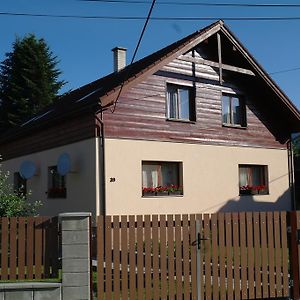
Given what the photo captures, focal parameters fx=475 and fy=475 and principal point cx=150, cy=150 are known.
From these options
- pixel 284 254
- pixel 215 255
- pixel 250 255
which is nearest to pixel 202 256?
pixel 215 255

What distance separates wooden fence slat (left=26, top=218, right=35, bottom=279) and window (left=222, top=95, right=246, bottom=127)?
36.6ft

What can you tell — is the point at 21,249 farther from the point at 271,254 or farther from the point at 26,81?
the point at 26,81

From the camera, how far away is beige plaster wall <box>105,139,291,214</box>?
13711 mm

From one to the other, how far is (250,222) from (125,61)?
44.5 feet

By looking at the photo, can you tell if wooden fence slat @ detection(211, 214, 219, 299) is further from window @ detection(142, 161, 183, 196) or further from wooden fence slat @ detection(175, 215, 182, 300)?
window @ detection(142, 161, 183, 196)

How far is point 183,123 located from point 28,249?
31.1ft

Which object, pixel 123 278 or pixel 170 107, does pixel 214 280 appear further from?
pixel 170 107

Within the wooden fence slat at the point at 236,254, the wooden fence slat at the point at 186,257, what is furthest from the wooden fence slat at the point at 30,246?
the wooden fence slat at the point at 236,254

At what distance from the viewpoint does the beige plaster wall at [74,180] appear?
44.6 feet

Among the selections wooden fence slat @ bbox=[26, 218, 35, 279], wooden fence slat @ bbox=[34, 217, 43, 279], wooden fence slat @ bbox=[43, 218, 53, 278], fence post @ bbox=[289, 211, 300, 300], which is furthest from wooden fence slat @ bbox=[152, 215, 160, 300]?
fence post @ bbox=[289, 211, 300, 300]

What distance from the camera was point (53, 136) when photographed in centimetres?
1589

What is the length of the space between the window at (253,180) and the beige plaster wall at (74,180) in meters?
5.88

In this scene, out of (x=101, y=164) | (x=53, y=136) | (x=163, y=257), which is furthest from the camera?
(x=53, y=136)

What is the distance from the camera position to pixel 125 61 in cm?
1983
